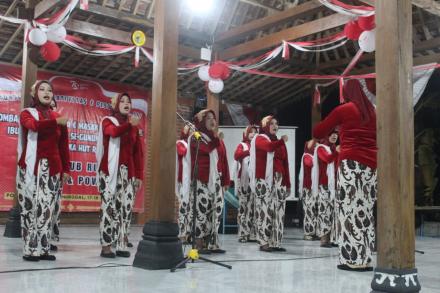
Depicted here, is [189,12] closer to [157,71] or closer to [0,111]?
[0,111]

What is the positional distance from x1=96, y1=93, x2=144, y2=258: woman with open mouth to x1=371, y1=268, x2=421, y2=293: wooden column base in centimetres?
253

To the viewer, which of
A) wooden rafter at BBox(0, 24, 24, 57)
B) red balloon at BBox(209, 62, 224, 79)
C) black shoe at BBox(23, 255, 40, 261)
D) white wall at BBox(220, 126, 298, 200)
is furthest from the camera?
white wall at BBox(220, 126, 298, 200)

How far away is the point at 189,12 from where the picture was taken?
8109 mm

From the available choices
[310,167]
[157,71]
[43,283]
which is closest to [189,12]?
[310,167]

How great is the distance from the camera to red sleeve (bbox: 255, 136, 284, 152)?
5.41 m

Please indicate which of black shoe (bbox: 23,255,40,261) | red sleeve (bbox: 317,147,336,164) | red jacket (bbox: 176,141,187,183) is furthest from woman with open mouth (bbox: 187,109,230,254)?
red sleeve (bbox: 317,147,336,164)

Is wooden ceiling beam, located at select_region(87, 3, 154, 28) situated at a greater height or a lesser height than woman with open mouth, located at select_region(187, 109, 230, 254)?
greater

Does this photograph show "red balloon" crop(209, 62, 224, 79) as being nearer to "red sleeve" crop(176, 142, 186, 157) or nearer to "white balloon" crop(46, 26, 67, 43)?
"red sleeve" crop(176, 142, 186, 157)

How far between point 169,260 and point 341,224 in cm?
135

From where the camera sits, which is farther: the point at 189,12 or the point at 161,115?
the point at 189,12

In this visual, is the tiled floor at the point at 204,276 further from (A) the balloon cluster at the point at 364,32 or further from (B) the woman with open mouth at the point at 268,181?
Result: (A) the balloon cluster at the point at 364,32

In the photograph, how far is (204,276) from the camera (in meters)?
3.52

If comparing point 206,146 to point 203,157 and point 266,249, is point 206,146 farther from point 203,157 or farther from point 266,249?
point 266,249

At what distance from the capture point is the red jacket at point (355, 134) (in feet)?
12.8
